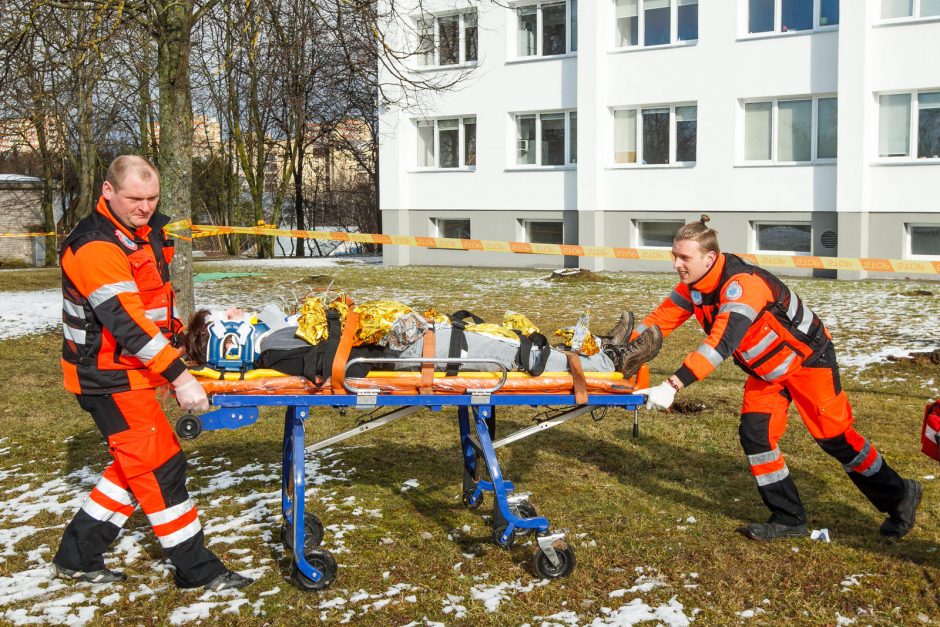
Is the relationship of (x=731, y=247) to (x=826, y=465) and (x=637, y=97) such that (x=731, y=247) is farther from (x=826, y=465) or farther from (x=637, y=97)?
(x=826, y=465)

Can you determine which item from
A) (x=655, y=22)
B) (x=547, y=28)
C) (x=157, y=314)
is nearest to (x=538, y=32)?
(x=547, y=28)

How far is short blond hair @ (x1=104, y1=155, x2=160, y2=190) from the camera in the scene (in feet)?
14.3

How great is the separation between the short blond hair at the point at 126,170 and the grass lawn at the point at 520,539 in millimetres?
1768

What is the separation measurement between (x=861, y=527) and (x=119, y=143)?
1443 inches

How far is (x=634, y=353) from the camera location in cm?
515

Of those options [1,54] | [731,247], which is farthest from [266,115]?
[1,54]

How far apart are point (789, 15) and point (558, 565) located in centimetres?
1914

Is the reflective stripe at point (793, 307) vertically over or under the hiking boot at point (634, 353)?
over

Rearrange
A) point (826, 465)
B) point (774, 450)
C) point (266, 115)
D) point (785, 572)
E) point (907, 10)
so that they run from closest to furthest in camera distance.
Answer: point (785, 572) < point (774, 450) < point (826, 465) < point (907, 10) < point (266, 115)

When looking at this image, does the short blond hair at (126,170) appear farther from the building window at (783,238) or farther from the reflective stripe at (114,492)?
the building window at (783,238)

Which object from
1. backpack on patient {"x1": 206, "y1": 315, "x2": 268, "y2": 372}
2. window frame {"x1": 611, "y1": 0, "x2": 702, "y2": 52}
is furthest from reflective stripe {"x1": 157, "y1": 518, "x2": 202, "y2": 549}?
window frame {"x1": 611, "y1": 0, "x2": 702, "y2": 52}

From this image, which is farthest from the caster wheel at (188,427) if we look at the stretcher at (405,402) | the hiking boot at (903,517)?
the hiking boot at (903,517)

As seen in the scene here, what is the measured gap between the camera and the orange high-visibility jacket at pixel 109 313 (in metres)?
4.23

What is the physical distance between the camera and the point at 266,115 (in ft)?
118
